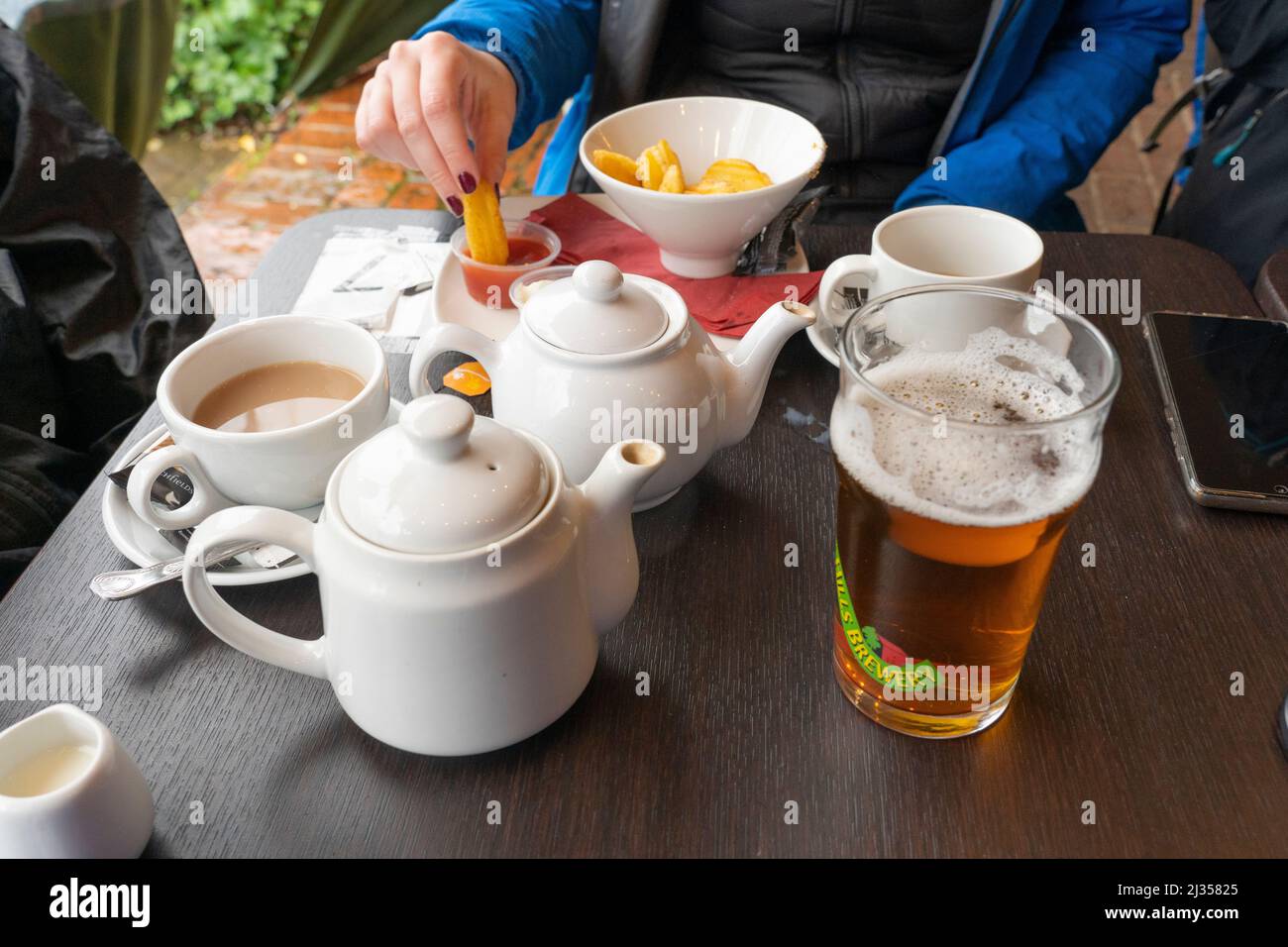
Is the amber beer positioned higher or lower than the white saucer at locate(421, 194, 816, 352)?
higher

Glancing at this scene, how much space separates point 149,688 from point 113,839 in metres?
0.14

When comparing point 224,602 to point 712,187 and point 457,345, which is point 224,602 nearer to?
point 457,345

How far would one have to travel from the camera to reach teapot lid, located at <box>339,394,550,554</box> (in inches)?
21.4

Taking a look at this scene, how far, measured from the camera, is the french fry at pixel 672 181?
105 centimetres

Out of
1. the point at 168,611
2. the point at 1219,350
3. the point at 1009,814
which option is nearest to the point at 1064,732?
the point at 1009,814

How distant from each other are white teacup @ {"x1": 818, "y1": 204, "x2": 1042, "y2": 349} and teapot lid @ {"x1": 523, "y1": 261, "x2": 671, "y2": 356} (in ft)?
0.76

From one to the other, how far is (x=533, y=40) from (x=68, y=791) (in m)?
1.11

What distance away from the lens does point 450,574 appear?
54 cm

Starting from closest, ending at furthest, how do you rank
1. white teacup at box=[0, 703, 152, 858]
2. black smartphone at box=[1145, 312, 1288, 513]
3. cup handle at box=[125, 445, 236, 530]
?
1. white teacup at box=[0, 703, 152, 858]
2. cup handle at box=[125, 445, 236, 530]
3. black smartphone at box=[1145, 312, 1288, 513]

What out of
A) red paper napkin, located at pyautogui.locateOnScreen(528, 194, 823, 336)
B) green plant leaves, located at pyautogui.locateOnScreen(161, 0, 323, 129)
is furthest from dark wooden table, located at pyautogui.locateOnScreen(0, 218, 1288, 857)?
green plant leaves, located at pyautogui.locateOnScreen(161, 0, 323, 129)

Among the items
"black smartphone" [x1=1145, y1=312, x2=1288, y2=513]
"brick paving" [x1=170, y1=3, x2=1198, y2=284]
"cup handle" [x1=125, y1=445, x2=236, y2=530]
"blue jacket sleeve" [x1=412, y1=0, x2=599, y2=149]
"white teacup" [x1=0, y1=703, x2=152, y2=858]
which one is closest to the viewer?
"white teacup" [x1=0, y1=703, x2=152, y2=858]

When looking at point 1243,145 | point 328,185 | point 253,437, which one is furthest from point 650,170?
point 328,185

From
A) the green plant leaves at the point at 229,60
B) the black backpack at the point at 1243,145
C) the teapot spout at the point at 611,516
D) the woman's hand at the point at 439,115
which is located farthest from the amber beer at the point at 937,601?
the green plant leaves at the point at 229,60

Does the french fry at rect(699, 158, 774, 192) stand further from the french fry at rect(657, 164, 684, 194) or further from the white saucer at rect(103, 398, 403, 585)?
the white saucer at rect(103, 398, 403, 585)
